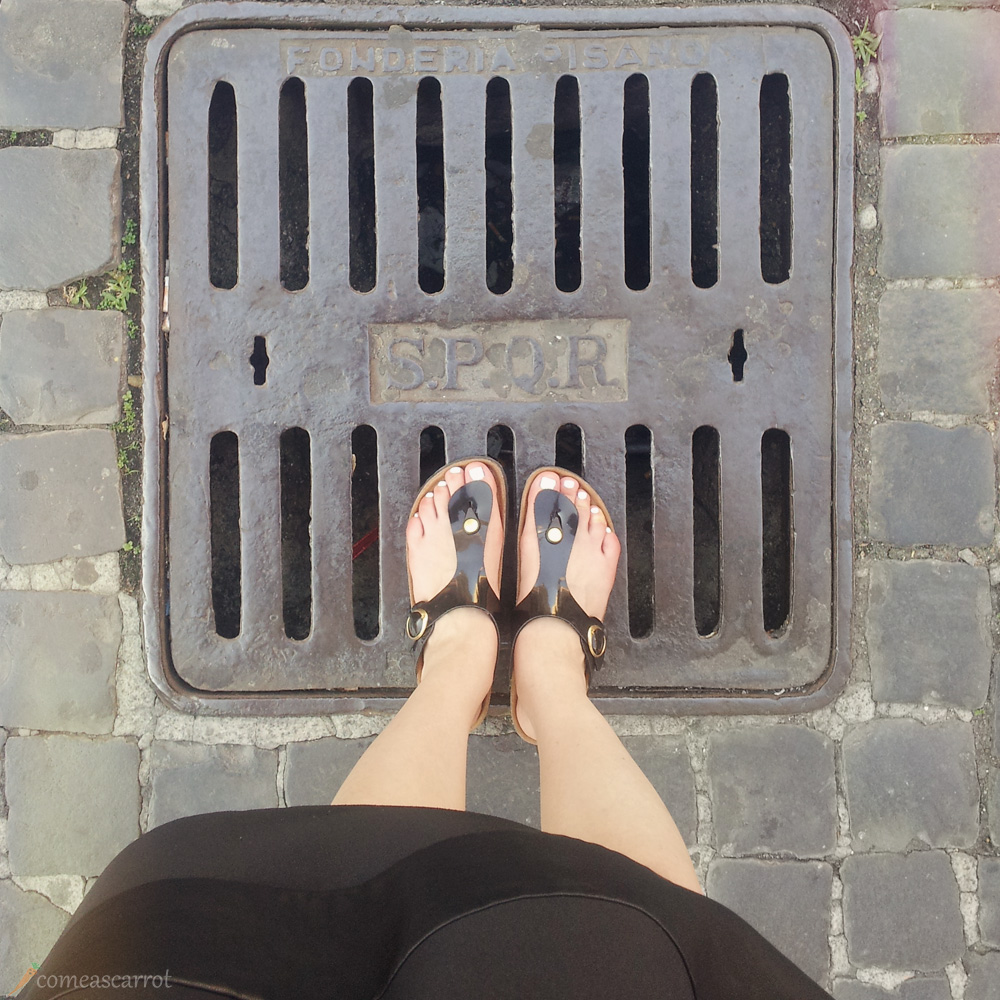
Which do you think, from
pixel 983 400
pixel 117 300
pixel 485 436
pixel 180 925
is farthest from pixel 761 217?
pixel 180 925

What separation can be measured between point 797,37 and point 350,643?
1.44m

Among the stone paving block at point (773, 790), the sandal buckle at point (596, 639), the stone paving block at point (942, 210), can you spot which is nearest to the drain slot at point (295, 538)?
the sandal buckle at point (596, 639)

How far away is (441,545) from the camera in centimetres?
149

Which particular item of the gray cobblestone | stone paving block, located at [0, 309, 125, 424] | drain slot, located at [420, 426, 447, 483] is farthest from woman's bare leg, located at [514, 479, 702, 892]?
the gray cobblestone

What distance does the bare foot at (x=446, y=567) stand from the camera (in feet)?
4.75

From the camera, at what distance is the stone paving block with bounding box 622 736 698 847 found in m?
1.49

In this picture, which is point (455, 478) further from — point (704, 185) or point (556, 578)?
point (704, 185)

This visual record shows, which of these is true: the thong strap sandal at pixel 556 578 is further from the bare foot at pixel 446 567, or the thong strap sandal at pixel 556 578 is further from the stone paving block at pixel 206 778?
the stone paving block at pixel 206 778

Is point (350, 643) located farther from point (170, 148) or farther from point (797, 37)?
point (797, 37)

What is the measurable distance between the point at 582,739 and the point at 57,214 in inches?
55.4

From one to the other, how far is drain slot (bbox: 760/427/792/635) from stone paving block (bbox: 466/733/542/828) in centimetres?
56

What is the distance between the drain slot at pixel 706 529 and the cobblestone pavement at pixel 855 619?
22cm

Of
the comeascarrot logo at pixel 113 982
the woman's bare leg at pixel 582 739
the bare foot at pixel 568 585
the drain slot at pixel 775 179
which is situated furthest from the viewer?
the drain slot at pixel 775 179

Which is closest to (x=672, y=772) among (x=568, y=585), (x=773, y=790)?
(x=773, y=790)
